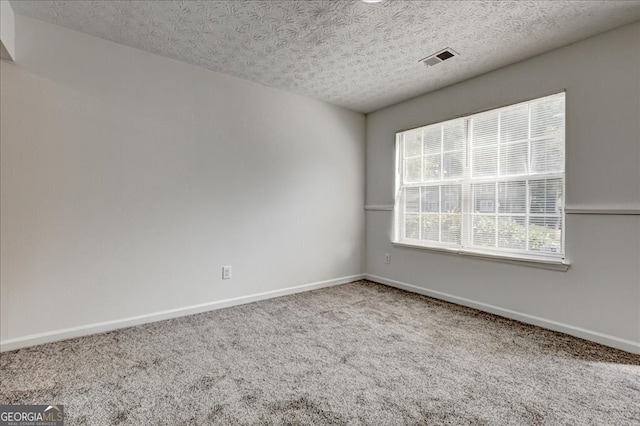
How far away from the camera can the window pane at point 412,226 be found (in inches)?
144

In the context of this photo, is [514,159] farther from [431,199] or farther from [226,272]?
[226,272]

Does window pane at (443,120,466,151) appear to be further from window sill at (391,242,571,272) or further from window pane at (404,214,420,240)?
window sill at (391,242,571,272)

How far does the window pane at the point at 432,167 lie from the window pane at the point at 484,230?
2.15 ft

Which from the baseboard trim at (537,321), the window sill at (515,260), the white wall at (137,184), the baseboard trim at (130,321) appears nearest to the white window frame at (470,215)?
the window sill at (515,260)

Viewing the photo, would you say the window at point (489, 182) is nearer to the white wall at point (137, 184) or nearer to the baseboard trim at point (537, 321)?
the baseboard trim at point (537, 321)

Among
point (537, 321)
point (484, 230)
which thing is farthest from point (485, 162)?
point (537, 321)

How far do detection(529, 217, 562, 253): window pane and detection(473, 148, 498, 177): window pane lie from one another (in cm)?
59

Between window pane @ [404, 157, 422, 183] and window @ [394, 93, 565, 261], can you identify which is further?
window pane @ [404, 157, 422, 183]

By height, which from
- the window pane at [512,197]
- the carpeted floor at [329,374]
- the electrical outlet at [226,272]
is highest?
the window pane at [512,197]

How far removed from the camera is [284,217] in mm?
3473

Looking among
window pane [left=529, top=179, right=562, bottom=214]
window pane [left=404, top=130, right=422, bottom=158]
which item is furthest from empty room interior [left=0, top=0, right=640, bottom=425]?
window pane [left=404, top=130, right=422, bottom=158]

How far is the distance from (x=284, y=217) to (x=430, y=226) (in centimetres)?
171

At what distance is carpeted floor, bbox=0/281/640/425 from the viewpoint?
4.84 ft

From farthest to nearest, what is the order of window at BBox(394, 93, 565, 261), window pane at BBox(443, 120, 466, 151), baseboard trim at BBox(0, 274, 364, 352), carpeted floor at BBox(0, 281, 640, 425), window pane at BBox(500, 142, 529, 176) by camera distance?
window pane at BBox(443, 120, 466, 151)
window pane at BBox(500, 142, 529, 176)
window at BBox(394, 93, 565, 261)
baseboard trim at BBox(0, 274, 364, 352)
carpeted floor at BBox(0, 281, 640, 425)
